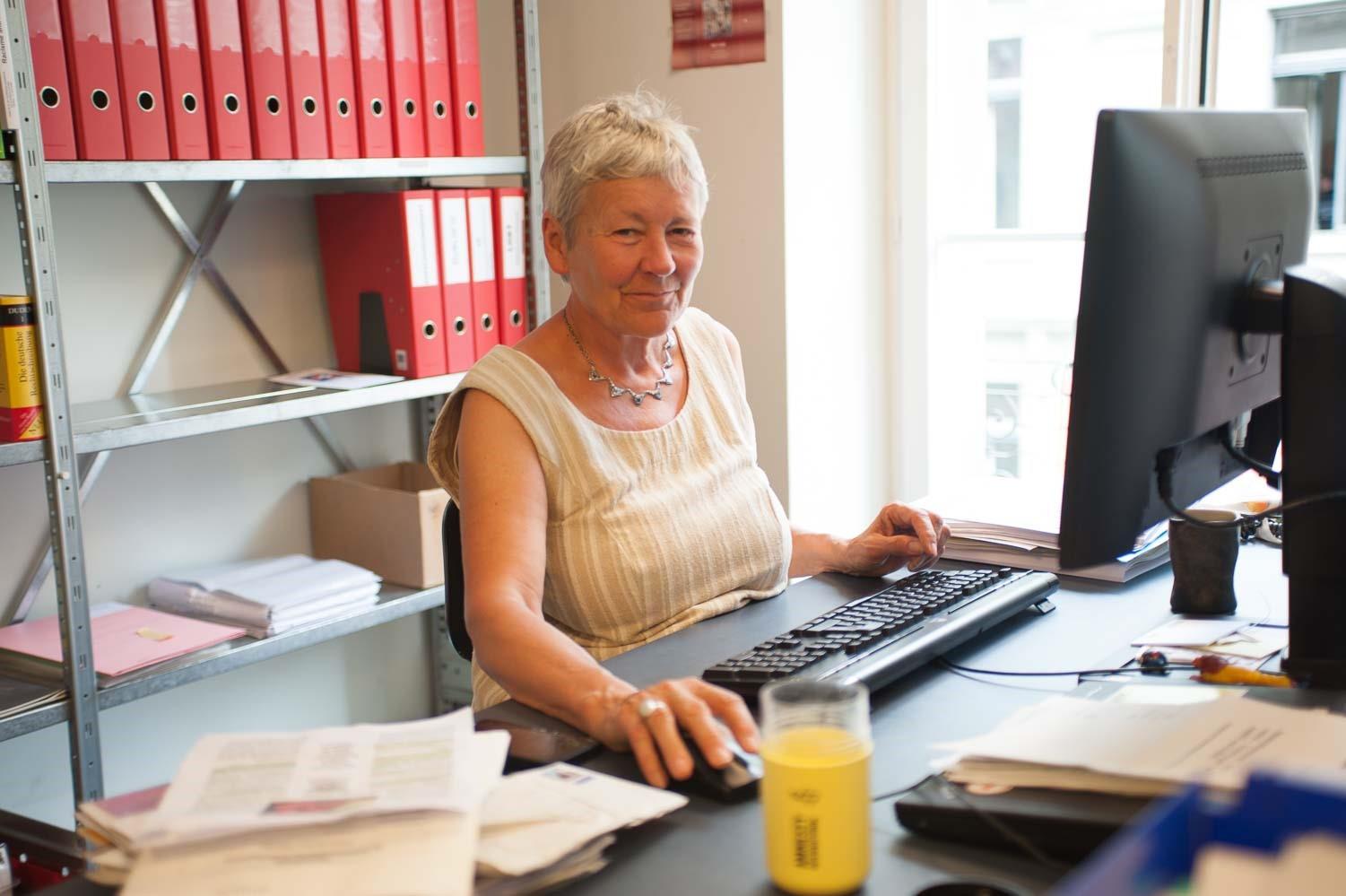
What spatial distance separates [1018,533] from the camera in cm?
173

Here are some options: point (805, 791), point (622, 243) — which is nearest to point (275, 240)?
point (622, 243)

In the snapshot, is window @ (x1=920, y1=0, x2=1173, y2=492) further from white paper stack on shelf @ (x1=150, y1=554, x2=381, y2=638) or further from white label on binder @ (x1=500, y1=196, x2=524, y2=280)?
white paper stack on shelf @ (x1=150, y1=554, x2=381, y2=638)

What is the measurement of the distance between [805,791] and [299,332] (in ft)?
6.87

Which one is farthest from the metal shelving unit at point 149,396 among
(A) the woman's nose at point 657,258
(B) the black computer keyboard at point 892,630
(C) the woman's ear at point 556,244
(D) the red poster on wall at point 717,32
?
(B) the black computer keyboard at point 892,630

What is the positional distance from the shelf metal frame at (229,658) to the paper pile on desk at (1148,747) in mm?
1477

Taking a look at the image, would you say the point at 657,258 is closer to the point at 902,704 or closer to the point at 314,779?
the point at 902,704

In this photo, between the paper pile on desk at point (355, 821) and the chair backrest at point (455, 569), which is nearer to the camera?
the paper pile on desk at point (355, 821)

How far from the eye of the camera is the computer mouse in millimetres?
1007

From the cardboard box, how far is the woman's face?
0.88 meters

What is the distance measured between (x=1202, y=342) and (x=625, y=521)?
0.73 meters

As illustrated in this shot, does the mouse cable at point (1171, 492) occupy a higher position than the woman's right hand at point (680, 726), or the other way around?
the mouse cable at point (1171, 492)

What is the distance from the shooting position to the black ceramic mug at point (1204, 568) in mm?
1432

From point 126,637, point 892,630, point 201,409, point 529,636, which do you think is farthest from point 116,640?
point 892,630

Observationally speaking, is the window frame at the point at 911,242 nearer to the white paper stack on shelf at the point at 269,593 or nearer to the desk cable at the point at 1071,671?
the white paper stack on shelf at the point at 269,593
